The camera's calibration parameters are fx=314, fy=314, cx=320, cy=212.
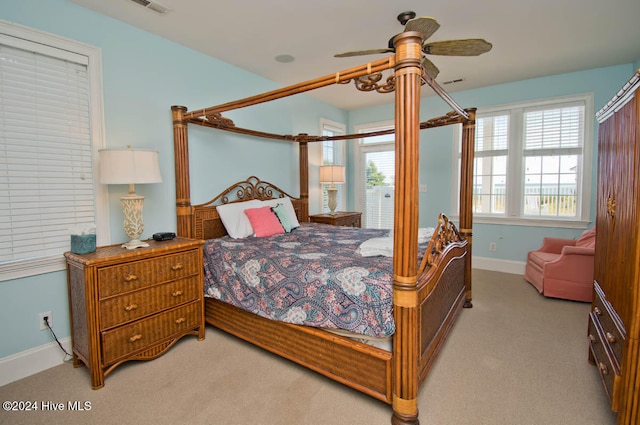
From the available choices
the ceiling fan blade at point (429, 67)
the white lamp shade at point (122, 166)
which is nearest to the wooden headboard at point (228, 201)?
the white lamp shade at point (122, 166)

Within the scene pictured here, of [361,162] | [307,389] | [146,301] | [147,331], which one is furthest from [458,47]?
[361,162]

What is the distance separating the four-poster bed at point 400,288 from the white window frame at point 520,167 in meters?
1.69

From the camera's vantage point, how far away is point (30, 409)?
1.83 metres

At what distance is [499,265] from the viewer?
179 inches

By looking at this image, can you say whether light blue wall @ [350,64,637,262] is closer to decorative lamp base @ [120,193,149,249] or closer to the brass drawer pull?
the brass drawer pull

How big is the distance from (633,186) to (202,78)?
3.44 metres

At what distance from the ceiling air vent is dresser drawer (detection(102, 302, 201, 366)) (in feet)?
7.58

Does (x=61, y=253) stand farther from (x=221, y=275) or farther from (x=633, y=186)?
(x=633, y=186)

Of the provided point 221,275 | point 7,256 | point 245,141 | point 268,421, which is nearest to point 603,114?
point 268,421

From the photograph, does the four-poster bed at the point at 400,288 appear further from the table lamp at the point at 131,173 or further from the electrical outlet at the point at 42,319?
the electrical outlet at the point at 42,319

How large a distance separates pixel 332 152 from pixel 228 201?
2.42 metres

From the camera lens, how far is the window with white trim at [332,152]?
516cm

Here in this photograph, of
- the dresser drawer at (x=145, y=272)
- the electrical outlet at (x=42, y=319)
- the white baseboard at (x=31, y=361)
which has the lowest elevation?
the white baseboard at (x=31, y=361)

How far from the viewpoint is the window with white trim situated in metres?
5.16
